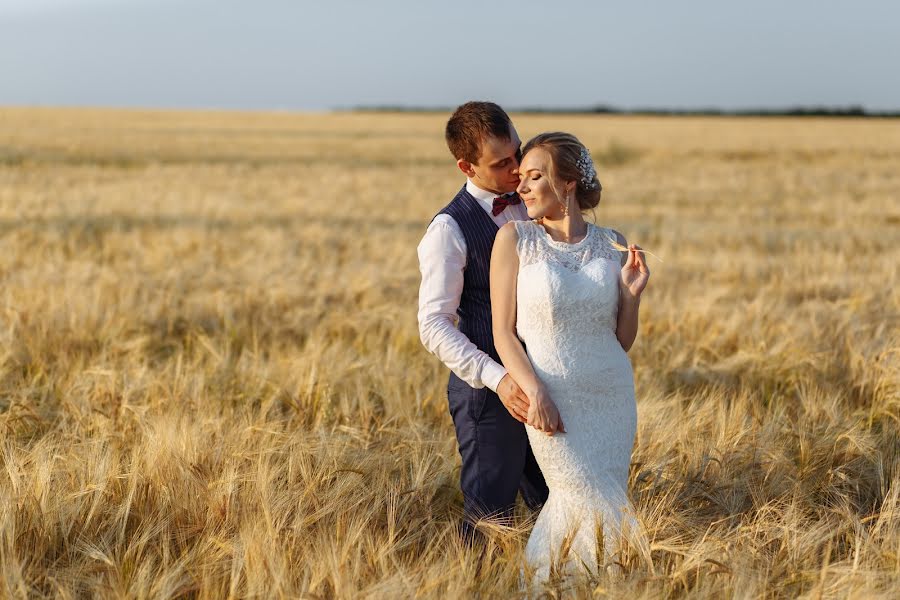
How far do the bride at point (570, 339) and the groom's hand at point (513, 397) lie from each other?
26 mm

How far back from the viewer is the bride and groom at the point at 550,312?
86.2 inches

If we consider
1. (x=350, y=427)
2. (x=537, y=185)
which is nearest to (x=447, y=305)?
(x=537, y=185)

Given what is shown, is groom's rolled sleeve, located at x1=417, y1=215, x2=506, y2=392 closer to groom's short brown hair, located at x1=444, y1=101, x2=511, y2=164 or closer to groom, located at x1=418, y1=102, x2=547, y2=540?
groom, located at x1=418, y1=102, x2=547, y2=540

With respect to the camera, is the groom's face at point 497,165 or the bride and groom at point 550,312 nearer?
the bride and groom at point 550,312

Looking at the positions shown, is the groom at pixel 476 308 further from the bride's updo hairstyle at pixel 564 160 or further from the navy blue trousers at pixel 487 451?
the bride's updo hairstyle at pixel 564 160

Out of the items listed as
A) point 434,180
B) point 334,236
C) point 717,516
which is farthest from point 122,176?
point 717,516

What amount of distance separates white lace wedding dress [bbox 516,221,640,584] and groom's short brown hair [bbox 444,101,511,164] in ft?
0.78

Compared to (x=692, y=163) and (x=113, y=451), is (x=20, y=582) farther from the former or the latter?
(x=692, y=163)

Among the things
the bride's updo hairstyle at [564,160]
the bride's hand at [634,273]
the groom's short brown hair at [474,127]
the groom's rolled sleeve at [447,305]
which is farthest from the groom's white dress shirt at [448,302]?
the bride's hand at [634,273]

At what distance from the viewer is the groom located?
2.28 m

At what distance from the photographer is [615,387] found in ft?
7.39

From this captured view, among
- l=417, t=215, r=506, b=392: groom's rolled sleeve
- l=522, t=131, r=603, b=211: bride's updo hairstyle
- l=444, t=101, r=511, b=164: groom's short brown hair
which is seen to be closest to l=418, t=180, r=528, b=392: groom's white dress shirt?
l=417, t=215, r=506, b=392: groom's rolled sleeve

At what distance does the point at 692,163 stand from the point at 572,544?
79.9 feet

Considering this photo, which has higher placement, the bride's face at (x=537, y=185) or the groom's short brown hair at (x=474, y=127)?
the groom's short brown hair at (x=474, y=127)
